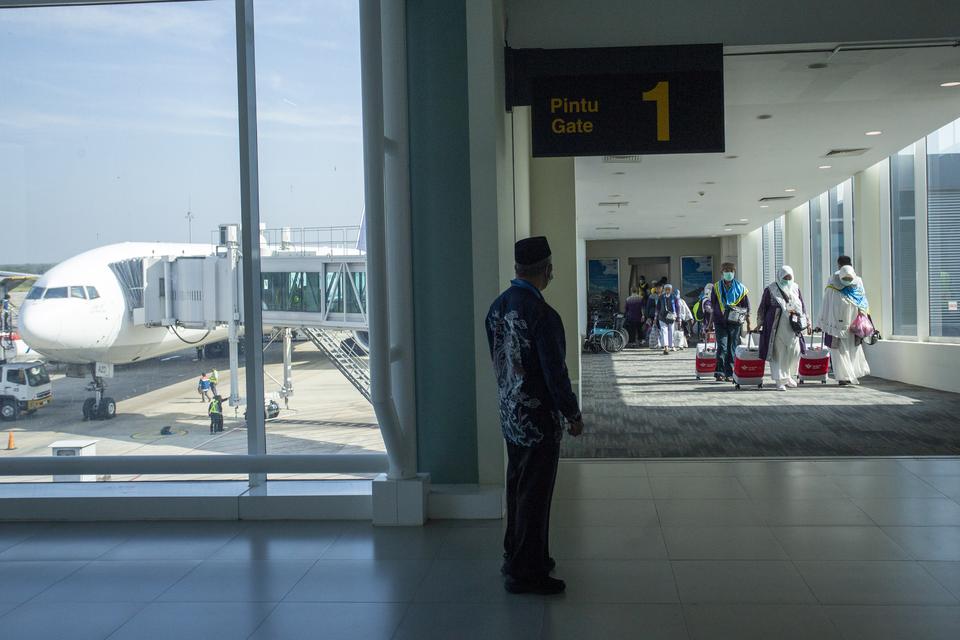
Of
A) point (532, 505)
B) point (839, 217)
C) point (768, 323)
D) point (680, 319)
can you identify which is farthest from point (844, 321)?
point (532, 505)

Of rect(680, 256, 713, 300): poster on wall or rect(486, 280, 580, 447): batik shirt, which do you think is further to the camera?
rect(680, 256, 713, 300): poster on wall

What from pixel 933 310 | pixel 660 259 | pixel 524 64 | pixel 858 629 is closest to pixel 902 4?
pixel 524 64

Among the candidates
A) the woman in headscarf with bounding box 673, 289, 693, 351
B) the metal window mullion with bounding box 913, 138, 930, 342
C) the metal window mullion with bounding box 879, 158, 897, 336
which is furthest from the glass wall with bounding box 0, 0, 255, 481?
the woman in headscarf with bounding box 673, 289, 693, 351

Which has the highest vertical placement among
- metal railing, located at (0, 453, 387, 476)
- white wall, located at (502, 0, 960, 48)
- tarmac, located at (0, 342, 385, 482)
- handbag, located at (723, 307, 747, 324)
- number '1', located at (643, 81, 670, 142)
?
white wall, located at (502, 0, 960, 48)

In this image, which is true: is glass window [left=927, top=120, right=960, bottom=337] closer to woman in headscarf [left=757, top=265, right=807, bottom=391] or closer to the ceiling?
the ceiling

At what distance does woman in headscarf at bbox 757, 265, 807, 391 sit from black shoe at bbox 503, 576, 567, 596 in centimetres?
875

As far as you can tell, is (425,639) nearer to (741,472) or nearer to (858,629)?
(858,629)

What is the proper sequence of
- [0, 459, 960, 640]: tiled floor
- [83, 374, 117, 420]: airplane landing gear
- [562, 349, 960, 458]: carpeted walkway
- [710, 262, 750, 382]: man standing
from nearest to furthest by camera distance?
[0, 459, 960, 640]: tiled floor < [83, 374, 117, 420]: airplane landing gear < [562, 349, 960, 458]: carpeted walkway < [710, 262, 750, 382]: man standing

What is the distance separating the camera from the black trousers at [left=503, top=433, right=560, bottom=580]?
3527mm

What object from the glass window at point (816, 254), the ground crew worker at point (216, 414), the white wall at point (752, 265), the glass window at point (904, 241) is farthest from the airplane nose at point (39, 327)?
the white wall at point (752, 265)

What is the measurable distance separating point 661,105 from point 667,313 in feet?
49.9

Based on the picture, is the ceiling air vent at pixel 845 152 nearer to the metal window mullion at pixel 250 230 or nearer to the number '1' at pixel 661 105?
the number '1' at pixel 661 105

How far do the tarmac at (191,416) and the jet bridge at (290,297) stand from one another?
109 mm

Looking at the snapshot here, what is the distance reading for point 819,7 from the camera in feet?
18.5
